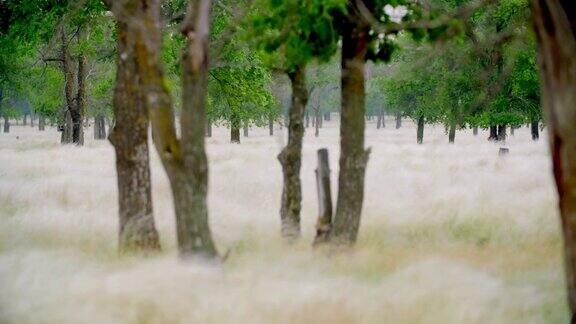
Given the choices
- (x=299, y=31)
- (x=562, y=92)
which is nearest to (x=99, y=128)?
(x=299, y=31)

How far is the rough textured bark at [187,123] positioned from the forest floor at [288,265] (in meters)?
0.44

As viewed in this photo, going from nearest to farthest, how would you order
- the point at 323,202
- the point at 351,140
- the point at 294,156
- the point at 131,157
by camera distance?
the point at 131,157
the point at 351,140
the point at 323,202
the point at 294,156

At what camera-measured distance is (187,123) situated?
6938 mm

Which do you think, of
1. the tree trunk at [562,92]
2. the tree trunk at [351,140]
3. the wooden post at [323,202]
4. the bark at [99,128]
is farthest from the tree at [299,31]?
the bark at [99,128]

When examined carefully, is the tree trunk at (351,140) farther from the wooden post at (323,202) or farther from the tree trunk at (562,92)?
the tree trunk at (562,92)

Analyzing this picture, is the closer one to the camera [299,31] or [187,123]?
[187,123]

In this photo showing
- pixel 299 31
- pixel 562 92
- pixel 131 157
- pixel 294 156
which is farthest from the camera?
pixel 294 156

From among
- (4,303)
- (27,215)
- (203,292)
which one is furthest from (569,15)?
(27,215)

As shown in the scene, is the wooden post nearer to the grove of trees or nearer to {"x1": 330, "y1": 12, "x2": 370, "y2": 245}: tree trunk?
the grove of trees

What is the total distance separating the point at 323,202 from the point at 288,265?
180 centimetres

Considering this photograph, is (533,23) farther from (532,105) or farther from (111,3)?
(532,105)

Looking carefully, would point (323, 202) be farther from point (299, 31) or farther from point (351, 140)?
point (299, 31)

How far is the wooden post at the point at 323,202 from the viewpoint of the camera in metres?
9.03

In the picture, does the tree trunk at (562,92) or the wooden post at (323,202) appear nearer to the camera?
the tree trunk at (562,92)
